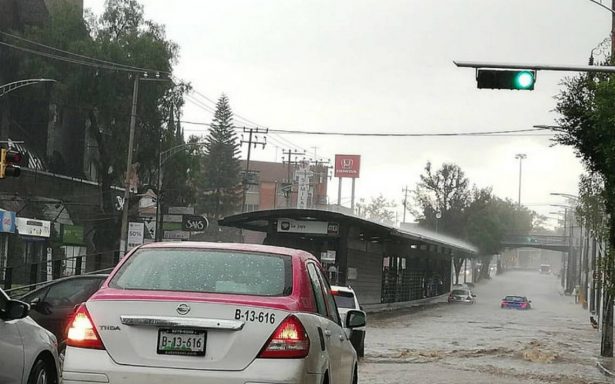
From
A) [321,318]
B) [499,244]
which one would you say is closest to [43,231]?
[321,318]

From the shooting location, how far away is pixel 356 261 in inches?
1870

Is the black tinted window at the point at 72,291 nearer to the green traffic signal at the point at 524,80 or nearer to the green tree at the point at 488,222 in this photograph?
the green traffic signal at the point at 524,80

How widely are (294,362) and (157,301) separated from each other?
0.98 meters

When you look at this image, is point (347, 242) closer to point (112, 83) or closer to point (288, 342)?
point (112, 83)

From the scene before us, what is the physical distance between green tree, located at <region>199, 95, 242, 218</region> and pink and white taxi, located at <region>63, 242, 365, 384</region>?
332 ft

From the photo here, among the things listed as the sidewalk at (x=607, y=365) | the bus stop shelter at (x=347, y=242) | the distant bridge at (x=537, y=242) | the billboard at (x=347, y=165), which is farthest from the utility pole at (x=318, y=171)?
the sidewalk at (x=607, y=365)

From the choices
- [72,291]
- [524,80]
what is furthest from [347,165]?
[72,291]

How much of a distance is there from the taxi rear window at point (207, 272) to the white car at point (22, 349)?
5.02 ft

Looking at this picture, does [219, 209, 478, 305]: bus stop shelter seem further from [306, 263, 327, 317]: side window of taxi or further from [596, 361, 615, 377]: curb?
[306, 263, 327, 317]: side window of taxi

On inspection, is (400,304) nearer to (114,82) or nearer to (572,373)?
(114,82)

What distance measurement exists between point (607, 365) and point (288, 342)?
1840cm

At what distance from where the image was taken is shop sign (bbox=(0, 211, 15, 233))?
4169 cm

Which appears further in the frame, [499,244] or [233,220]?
[499,244]

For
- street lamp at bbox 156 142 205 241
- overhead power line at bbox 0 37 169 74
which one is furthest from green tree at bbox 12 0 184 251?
street lamp at bbox 156 142 205 241
